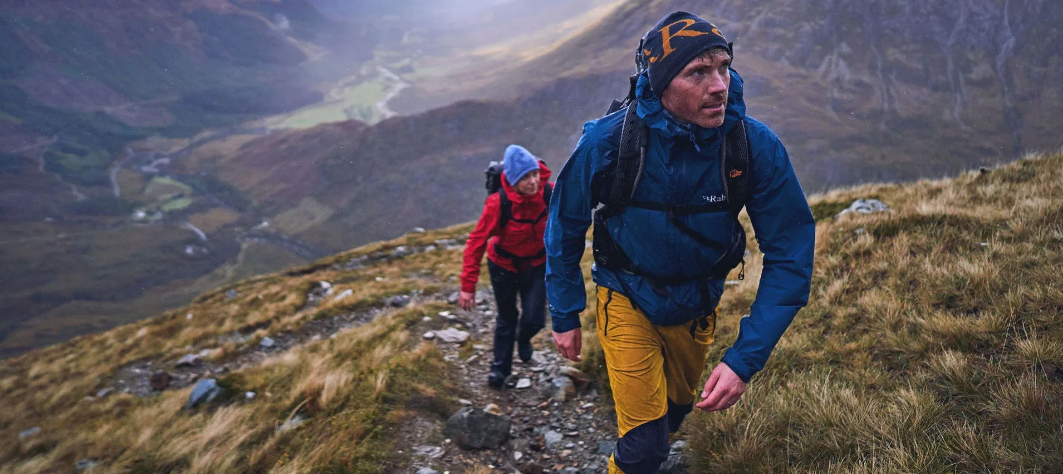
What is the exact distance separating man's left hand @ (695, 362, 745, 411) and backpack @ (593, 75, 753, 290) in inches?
23.2

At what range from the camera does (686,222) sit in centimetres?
276

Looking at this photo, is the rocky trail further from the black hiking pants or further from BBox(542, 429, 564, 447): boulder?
the black hiking pants

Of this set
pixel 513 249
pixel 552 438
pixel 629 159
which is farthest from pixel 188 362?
pixel 629 159

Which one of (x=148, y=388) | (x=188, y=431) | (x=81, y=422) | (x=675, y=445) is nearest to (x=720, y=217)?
(x=675, y=445)

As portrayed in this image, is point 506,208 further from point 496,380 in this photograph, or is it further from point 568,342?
point 568,342

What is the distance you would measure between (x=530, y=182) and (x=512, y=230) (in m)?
0.65

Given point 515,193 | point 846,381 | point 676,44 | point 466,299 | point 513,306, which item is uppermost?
point 676,44

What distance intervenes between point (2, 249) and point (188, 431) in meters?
238

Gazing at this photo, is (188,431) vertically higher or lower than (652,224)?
lower

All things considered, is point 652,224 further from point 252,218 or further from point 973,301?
point 252,218

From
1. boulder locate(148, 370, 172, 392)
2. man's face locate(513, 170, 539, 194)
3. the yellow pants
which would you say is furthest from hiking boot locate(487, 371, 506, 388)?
boulder locate(148, 370, 172, 392)

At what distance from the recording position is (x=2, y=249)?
165750 mm

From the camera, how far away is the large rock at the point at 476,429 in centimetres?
481

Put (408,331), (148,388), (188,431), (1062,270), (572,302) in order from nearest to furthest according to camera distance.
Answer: (572,302) → (1062,270) → (188,431) → (408,331) → (148,388)
